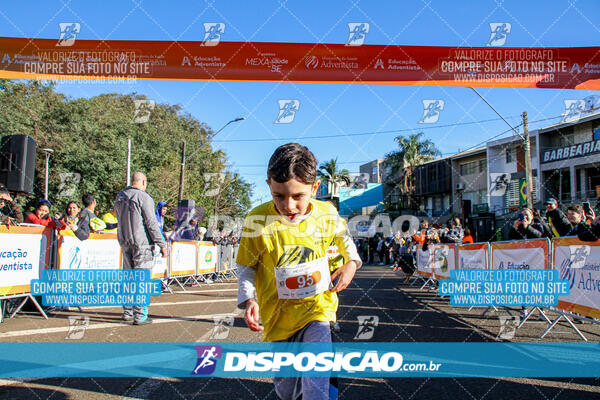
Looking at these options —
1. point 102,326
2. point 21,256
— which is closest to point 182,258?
point 21,256

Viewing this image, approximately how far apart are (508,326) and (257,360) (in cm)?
438

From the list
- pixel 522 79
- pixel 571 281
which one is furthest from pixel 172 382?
pixel 522 79

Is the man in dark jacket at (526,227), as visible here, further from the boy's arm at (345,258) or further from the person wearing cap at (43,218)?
the person wearing cap at (43,218)

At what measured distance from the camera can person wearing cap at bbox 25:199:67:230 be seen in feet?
23.2

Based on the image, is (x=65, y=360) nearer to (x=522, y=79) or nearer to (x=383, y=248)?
(x=522, y=79)

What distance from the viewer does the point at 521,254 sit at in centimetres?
741

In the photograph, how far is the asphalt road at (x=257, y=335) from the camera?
334 cm

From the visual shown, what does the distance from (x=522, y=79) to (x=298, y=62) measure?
426cm

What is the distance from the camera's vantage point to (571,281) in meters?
6.03

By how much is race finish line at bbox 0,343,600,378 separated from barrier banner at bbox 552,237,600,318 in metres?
0.79

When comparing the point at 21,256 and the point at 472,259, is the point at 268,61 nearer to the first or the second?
the point at 21,256

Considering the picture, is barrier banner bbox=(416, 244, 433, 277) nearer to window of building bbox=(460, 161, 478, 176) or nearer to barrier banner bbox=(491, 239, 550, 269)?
barrier banner bbox=(491, 239, 550, 269)

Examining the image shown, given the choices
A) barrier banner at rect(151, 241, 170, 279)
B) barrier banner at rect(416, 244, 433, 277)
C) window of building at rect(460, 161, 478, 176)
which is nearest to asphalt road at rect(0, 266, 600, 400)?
barrier banner at rect(151, 241, 170, 279)

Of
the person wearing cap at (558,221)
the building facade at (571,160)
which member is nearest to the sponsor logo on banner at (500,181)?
the building facade at (571,160)
